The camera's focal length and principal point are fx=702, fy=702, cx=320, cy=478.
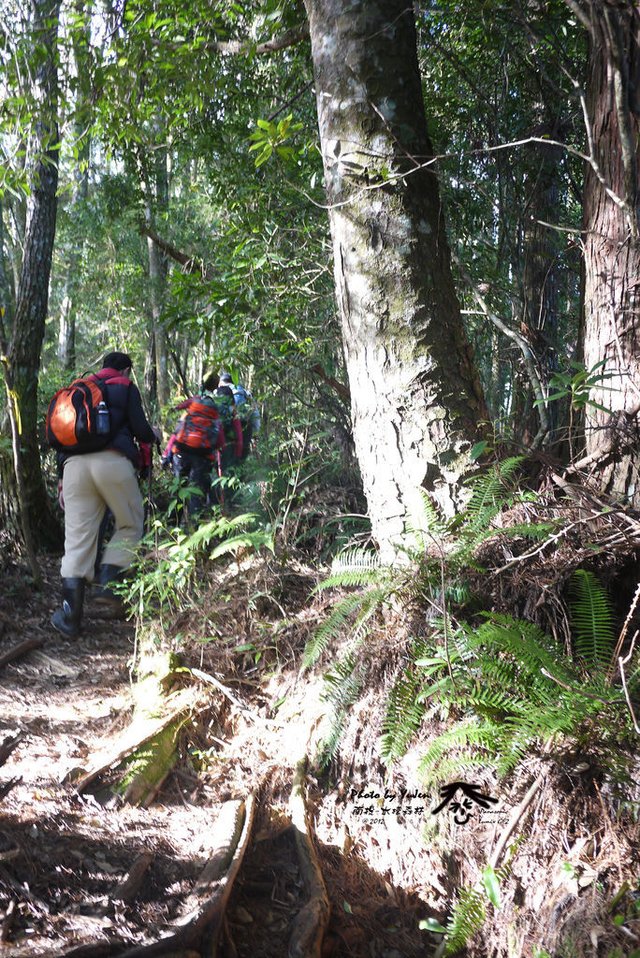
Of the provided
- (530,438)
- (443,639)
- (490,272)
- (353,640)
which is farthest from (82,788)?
(490,272)

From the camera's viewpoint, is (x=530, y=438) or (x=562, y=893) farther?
(x=530, y=438)

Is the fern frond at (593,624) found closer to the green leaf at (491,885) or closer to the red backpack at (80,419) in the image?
the green leaf at (491,885)

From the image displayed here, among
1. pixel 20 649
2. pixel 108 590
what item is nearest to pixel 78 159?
pixel 108 590

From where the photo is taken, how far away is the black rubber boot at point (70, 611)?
19.8 feet

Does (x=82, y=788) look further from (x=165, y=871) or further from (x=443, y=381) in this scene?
(x=443, y=381)

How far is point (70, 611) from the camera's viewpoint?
6059 millimetres

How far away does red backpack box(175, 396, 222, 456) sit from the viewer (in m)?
7.87

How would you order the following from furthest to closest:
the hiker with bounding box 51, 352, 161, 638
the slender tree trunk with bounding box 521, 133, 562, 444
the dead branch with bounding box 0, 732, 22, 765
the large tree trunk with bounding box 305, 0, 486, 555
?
1. the hiker with bounding box 51, 352, 161, 638
2. the slender tree trunk with bounding box 521, 133, 562, 444
3. the large tree trunk with bounding box 305, 0, 486, 555
4. the dead branch with bounding box 0, 732, 22, 765

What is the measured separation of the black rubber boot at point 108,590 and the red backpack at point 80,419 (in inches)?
43.1

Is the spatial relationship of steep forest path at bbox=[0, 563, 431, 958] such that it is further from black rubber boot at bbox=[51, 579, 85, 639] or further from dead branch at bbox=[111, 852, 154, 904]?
black rubber boot at bbox=[51, 579, 85, 639]

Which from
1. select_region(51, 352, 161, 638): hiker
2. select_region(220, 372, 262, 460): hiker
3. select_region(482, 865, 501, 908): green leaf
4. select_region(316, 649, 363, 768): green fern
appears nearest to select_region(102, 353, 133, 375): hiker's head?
select_region(51, 352, 161, 638): hiker

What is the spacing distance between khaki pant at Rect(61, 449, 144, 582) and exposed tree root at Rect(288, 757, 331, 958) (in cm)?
331

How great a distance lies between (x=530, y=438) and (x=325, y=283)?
Answer: 257cm

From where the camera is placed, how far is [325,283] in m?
6.30
